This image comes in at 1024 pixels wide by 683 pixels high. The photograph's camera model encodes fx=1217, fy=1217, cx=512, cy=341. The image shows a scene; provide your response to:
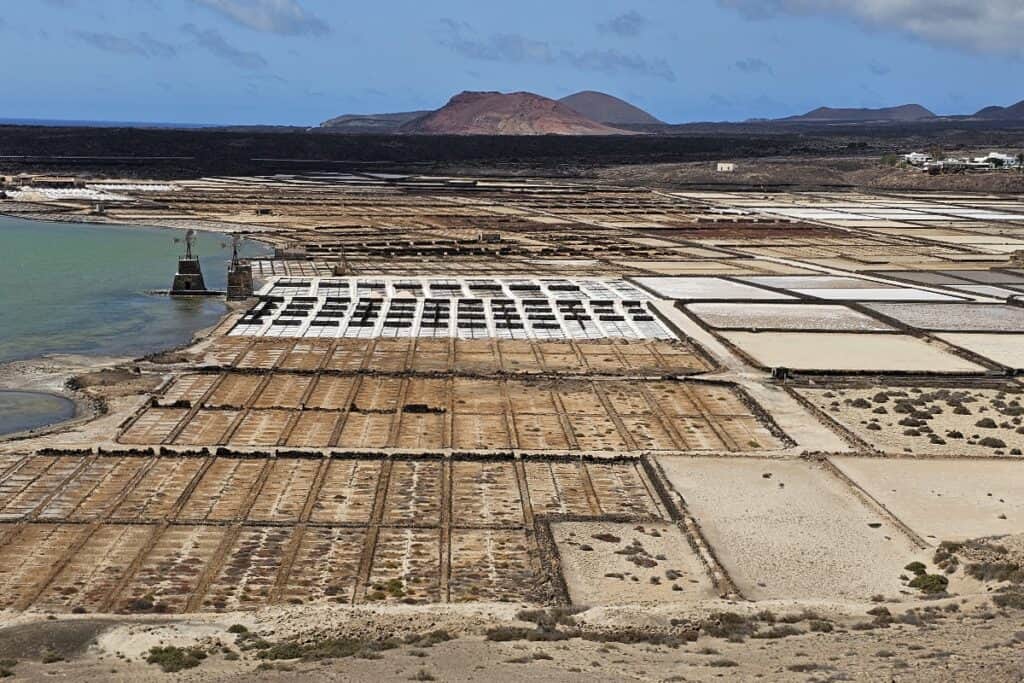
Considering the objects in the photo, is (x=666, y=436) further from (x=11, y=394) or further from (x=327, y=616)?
(x=11, y=394)

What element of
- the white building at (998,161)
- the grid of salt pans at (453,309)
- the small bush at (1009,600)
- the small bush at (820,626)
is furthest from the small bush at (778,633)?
the white building at (998,161)

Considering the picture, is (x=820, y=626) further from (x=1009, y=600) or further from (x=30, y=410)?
(x=30, y=410)

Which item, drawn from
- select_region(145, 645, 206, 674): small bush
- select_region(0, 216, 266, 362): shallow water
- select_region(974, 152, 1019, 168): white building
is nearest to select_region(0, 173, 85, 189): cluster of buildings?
select_region(0, 216, 266, 362): shallow water

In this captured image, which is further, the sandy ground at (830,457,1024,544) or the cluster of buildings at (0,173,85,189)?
the cluster of buildings at (0,173,85,189)

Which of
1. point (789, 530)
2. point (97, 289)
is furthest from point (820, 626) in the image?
point (97, 289)

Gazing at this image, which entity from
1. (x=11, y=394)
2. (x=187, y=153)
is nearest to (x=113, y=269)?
(x=11, y=394)

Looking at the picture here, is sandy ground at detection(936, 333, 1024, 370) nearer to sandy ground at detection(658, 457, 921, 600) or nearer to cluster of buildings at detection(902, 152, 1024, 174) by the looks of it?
sandy ground at detection(658, 457, 921, 600)

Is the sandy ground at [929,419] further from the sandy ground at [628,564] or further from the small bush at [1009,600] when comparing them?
the small bush at [1009,600]
